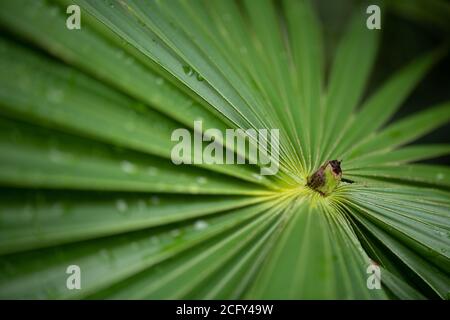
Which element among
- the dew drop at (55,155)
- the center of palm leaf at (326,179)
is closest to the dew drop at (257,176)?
the center of palm leaf at (326,179)

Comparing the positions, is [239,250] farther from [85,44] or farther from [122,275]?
[85,44]

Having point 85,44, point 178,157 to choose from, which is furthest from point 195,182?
point 85,44

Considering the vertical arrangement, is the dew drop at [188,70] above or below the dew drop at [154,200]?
above
